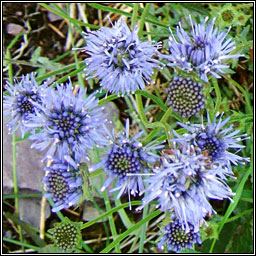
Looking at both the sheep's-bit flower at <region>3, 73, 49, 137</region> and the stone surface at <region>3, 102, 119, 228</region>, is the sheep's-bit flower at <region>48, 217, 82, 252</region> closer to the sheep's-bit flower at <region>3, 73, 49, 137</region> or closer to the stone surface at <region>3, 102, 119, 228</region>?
the sheep's-bit flower at <region>3, 73, 49, 137</region>

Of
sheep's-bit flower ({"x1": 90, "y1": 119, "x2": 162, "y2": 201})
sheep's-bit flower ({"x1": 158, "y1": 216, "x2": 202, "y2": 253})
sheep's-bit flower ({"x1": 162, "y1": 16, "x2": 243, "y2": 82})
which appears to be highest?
sheep's-bit flower ({"x1": 162, "y1": 16, "x2": 243, "y2": 82})

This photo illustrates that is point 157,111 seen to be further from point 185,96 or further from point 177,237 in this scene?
point 185,96

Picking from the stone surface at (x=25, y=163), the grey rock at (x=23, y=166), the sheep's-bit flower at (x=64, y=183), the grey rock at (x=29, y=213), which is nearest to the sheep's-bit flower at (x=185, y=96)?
the sheep's-bit flower at (x=64, y=183)

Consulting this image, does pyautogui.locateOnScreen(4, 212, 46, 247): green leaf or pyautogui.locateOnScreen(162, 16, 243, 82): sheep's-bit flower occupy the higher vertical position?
pyautogui.locateOnScreen(162, 16, 243, 82): sheep's-bit flower

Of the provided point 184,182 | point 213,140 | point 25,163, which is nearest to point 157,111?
point 25,163

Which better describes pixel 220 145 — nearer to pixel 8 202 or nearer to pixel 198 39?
pixel 198 39

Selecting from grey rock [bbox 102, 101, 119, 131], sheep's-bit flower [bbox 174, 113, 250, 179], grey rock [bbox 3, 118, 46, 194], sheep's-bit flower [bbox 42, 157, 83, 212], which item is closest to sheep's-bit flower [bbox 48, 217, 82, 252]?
sheep's-bit flower [bbox 42, 157, 83, 212]
